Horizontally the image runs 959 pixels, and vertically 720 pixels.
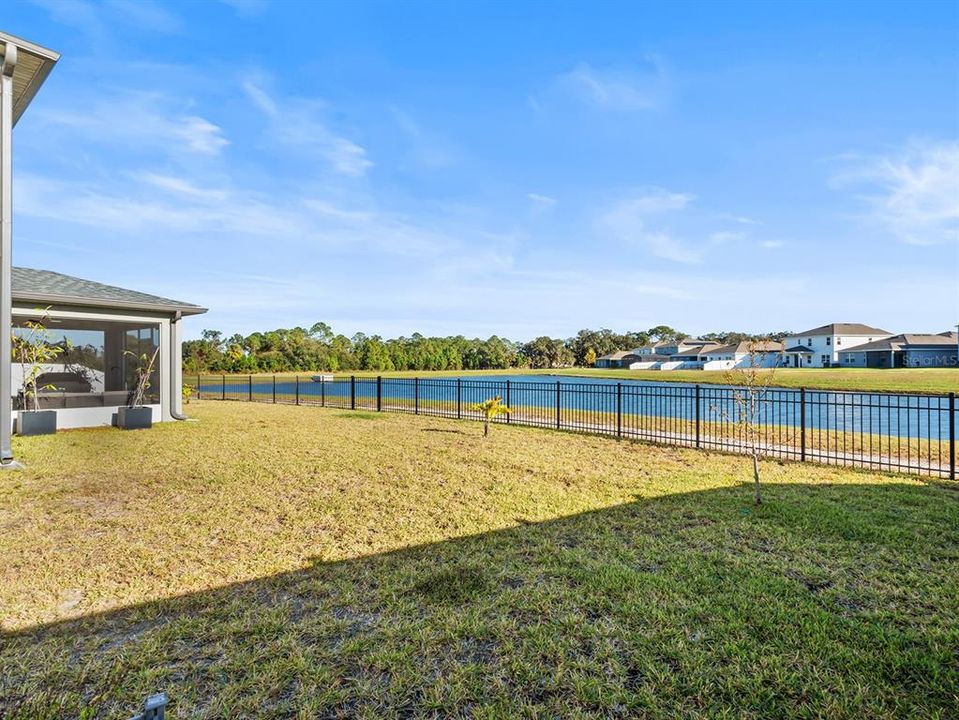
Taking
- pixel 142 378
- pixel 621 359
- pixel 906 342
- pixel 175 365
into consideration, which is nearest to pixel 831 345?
pixel 906 342

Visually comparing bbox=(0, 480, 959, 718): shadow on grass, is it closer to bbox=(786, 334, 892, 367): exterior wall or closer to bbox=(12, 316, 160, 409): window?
bbox=(12, 316, 160, 409): window

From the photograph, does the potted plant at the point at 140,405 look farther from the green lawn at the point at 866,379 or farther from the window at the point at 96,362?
the green lawn at the point at 866,379

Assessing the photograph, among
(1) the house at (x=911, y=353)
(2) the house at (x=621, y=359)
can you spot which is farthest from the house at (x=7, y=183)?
(2) the house at (x=621, y=359)

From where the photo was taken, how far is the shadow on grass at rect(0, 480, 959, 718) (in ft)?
7.29

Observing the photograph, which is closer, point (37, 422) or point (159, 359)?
point (37, 422)

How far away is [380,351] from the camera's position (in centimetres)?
6956

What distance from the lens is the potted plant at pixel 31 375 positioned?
10.2 meters

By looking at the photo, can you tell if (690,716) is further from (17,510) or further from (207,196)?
(207,196)

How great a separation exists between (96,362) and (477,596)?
1529 cm

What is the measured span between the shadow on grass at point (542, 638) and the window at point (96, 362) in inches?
463

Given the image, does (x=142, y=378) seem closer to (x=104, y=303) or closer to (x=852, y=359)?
(x=104, y=303)

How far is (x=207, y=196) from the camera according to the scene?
14922mm

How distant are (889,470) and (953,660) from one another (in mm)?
6032

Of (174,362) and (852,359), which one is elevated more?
(174,362)
